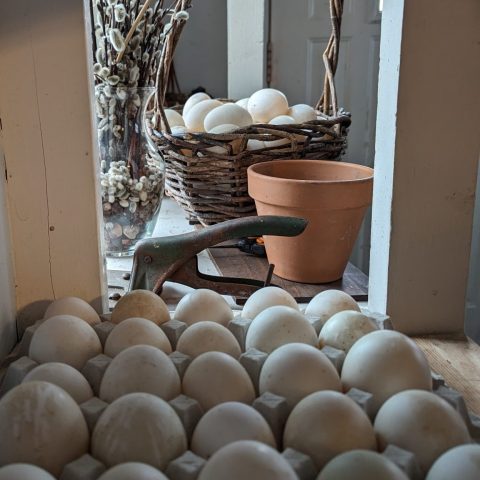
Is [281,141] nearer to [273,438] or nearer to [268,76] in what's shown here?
[273,438]

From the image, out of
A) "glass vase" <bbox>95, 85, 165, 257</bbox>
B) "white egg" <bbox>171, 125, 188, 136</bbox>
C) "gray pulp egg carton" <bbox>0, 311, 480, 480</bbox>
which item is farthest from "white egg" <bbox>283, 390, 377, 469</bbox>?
"white egg" <bbox>171, 125, 188, 136</bbox>

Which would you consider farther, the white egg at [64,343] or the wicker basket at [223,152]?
the wicker basket at [223,152]

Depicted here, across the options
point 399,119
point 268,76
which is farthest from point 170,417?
point 268,76

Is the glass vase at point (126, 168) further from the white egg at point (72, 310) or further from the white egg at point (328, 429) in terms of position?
the white egg at point (328, 429)

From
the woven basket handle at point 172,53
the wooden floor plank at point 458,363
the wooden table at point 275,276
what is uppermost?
the woven basket handle at point 172,53

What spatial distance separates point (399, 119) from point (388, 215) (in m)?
0.13

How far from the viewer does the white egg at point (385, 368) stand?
571 mm

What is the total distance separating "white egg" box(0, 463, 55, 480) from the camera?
43 centimetres

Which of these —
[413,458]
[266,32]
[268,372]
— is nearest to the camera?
[413,458]

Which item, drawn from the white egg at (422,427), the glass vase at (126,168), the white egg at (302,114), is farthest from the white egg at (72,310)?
the white egg at (302,114)

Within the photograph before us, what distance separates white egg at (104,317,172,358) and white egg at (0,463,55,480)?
0.67 feet

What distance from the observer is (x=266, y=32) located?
2918 millimetres

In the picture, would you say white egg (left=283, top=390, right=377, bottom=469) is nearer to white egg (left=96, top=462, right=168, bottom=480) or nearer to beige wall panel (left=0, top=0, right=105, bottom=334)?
white egg (left=96, top=462, right=168, bottom=480)

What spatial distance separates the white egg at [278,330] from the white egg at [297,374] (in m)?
0.06
